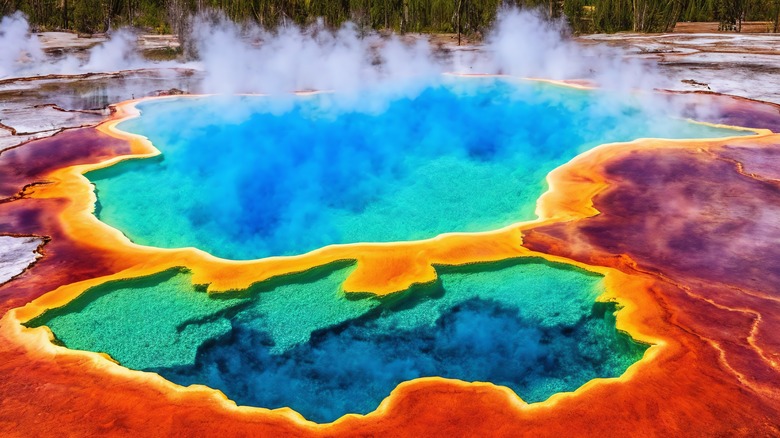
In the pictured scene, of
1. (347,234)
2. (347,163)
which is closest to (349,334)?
(347,234)

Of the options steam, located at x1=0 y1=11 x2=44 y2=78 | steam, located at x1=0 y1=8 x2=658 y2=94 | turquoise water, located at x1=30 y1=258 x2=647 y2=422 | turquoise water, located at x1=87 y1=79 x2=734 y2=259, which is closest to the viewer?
turquoise water, located at x1=30 y1=258 x2=647 y2=422

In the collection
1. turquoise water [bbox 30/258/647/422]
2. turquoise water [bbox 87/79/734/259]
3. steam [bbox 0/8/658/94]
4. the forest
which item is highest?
the forest

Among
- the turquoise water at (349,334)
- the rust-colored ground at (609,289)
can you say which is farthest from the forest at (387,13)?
the turquoise water at (349,334)

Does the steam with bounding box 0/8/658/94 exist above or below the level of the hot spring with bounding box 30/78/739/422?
above

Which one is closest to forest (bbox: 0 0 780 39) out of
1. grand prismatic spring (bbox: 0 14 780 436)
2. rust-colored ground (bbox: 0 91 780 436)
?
grand prismatic spring (bbox: 0 14 780 436)

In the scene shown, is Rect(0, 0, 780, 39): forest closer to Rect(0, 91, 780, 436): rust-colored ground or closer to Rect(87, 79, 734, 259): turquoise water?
Rect(87, 79, 734, 259): turquoise water

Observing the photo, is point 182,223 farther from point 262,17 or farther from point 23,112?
point 262,17

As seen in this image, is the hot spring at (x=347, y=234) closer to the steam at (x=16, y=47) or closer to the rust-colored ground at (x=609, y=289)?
the rust-colored ground at (x=609, y=289)

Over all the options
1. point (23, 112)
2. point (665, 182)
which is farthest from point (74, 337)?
point (23, 112)
